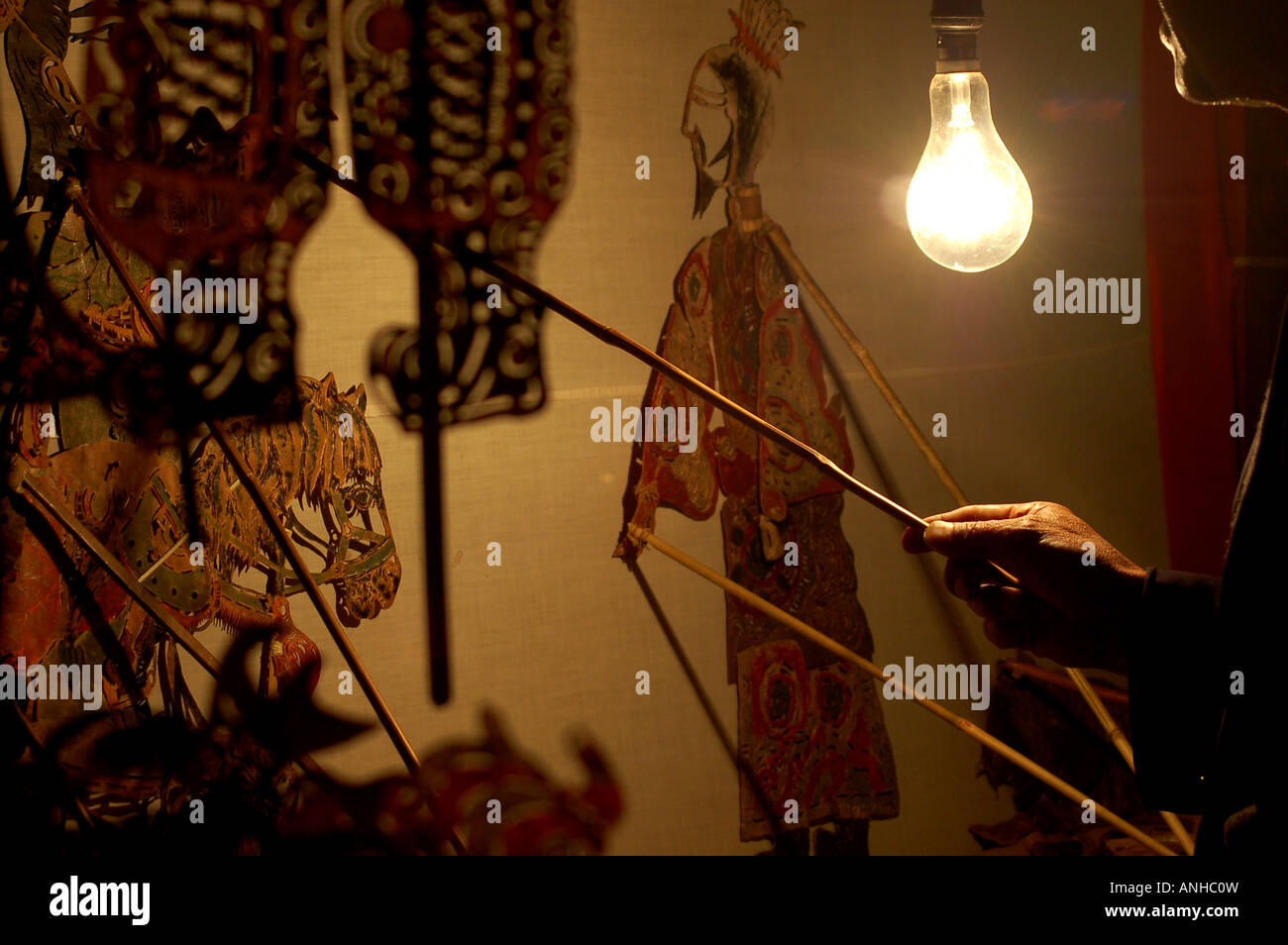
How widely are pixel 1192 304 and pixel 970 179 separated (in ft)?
2.49

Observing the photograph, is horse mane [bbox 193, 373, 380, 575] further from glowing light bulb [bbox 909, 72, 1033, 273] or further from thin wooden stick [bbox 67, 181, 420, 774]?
glowing light bulb [bbox 909, 72, 1033, 273]

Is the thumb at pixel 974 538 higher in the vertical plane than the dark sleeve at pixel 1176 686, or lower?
higher

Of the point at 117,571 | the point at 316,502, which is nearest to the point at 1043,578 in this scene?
the point at 316,502

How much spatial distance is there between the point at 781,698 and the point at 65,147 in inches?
48.2

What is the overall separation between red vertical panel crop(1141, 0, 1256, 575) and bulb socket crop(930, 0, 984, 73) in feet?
2.52

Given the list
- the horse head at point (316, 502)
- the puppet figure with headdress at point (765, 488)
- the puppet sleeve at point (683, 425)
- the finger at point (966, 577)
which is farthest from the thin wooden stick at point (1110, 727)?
the horse head at point (316, 502)

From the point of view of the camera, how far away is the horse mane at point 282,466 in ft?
4.07

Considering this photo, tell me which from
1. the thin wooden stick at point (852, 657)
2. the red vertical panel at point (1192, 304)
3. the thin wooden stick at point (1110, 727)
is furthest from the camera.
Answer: the red vertical panel at point (1192, 304)

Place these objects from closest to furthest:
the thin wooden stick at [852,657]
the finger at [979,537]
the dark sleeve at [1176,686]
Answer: the dark sleeve at [1176,686], the finger at [979,537], the thin wooden stick at [852,657]

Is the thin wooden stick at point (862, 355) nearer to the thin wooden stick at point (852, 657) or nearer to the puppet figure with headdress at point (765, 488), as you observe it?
the puppet figure with headdress at point (765, 488)

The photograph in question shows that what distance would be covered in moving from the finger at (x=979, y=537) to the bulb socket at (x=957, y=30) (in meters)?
0.54

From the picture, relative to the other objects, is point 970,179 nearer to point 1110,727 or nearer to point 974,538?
Result: point 974,538

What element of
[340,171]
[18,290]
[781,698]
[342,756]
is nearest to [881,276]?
[781,698]

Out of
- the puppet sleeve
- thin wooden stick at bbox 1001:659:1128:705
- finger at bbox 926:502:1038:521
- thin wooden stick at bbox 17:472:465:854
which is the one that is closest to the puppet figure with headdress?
the puppet sleeve
